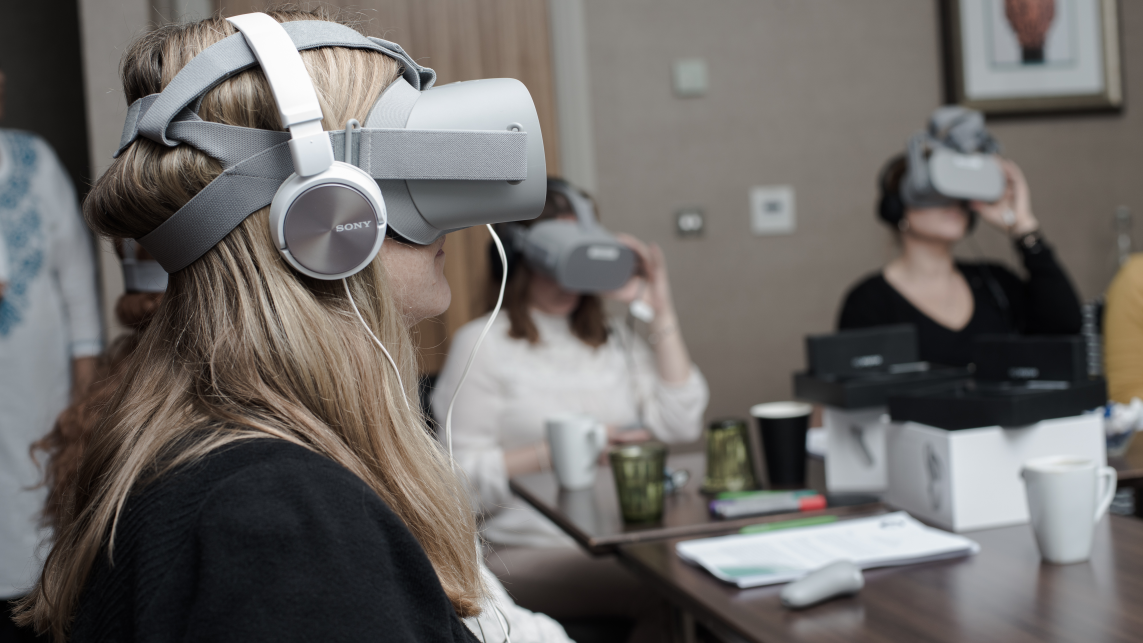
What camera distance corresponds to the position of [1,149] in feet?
7.11

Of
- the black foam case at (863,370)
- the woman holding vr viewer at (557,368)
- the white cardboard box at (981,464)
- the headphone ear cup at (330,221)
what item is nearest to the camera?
the headphone ear cup at (330,221)

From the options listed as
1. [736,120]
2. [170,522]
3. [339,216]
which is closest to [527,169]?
[339,216]

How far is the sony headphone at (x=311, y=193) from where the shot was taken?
0.61 meters

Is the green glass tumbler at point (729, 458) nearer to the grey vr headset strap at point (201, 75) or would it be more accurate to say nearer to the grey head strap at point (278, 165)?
A: the grey head strap at point (278, 165)

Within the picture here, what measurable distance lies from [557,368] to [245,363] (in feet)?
4.71

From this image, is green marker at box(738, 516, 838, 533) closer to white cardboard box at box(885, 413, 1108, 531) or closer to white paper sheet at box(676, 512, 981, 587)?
white paper sheet at box(676, 512, 981, 587)

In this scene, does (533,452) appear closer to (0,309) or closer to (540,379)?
(540,379)

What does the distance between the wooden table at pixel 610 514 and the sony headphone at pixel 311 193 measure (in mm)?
683

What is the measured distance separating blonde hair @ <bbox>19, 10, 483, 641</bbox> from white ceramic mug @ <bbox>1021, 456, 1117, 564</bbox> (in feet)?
2.13

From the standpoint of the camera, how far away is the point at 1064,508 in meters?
0.98

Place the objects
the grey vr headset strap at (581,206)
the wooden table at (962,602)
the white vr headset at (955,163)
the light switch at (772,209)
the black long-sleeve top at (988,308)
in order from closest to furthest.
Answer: the wooden table at (962,602) < the grey vr headset strap at (581,206) < the white vr headset at (955,163) < the black long-sleeve top at (988,308) < the light switch at (772,209)

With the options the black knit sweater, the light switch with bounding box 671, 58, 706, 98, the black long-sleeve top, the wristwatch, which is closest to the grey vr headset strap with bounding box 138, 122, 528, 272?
the black knit sweater

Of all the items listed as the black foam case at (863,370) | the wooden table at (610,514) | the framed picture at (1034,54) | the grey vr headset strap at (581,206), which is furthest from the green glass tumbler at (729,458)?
the framed picture at (1034,54)

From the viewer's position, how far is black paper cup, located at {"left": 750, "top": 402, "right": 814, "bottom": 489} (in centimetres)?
146
